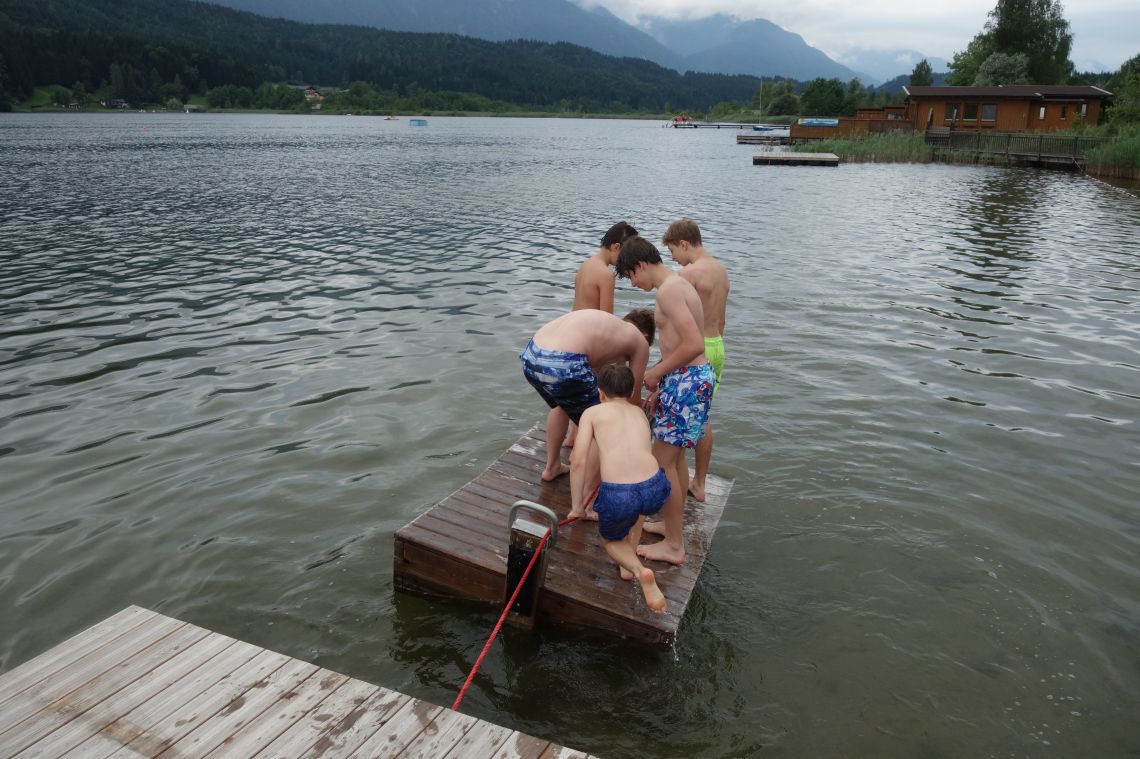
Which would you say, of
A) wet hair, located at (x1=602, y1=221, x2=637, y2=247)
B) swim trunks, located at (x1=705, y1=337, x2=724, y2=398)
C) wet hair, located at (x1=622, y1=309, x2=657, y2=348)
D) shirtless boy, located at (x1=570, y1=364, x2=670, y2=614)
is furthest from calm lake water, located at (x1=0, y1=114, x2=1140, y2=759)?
wet hair, located at (x1=602, y1=221, x2=637, y2=247)

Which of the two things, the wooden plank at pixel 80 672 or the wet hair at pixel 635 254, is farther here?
the wet hair at pixel 635 254

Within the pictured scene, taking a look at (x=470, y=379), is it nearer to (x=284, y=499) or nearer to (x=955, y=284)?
(x=284, y=499)

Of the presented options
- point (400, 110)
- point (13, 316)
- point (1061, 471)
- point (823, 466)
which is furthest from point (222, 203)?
point (400, 110)

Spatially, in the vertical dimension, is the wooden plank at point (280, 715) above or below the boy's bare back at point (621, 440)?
below

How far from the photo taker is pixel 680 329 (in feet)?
17.6

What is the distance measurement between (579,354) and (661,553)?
1615 millimetres

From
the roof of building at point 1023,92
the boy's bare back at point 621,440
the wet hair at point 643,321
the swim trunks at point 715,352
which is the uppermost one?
the roof of building at point 1023,92

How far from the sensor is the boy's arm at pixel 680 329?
5348mm

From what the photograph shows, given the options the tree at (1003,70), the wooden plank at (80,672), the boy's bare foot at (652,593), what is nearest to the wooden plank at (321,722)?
the wooden plank at (80,672)

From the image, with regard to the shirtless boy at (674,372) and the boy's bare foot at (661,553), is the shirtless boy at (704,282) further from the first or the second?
the boy's bare foot at (661,553)

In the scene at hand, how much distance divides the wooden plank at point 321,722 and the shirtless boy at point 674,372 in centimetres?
233

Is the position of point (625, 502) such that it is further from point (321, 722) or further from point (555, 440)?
point (321, 722)

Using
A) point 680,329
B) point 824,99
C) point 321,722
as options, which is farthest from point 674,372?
point 824,99

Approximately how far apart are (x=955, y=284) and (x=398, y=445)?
13.5 meters
